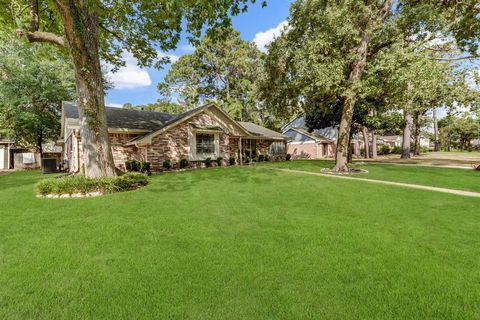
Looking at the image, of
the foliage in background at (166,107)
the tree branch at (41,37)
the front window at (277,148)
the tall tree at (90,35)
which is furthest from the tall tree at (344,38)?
the foliage in background at (166,107)

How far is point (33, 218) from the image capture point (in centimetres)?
660

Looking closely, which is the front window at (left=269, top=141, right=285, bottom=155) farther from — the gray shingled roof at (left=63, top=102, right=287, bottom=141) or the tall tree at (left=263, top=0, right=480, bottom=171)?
the tall tree at (left=263, top=0, right=480, bottom=171)

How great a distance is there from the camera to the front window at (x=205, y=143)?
20.0 m

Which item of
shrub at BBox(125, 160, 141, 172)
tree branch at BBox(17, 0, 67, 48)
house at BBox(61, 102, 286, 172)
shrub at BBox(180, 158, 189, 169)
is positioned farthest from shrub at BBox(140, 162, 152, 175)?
tree branch at BBox(17, 0, 67, 48)

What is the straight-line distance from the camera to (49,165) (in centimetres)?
1994

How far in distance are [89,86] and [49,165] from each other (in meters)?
13.5

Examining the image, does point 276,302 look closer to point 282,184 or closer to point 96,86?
point 282,184

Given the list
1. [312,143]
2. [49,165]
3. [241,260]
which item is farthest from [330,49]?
[312,143]

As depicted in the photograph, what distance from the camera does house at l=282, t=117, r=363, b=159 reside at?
120 feet

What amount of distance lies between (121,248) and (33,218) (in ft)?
12.1

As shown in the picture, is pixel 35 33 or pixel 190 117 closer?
pixel 35 33

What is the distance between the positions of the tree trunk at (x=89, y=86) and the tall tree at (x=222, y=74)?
24942 mm

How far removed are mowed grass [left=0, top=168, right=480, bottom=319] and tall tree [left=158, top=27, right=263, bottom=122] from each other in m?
29.0

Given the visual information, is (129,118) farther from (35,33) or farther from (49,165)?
(35,33)
